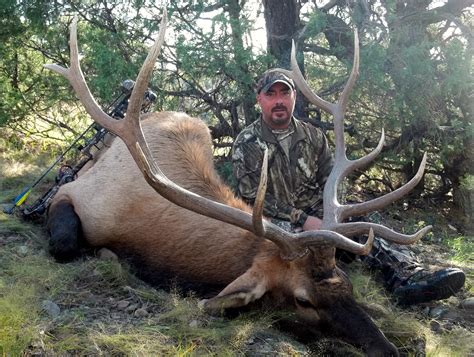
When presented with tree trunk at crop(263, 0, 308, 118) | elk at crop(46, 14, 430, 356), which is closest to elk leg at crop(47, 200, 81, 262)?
elk at crop(46, 14, 430, 356)

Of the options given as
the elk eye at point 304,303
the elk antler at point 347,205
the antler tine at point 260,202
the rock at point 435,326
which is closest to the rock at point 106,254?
the antler tine at point 260,202

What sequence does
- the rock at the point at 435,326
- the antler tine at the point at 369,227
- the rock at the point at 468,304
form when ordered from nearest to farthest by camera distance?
the antler tine at the point at 369,227, the rock at the point at 435,326, the rock at the point at 468,304

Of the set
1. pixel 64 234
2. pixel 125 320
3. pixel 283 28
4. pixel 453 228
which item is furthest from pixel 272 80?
pixel 453 228

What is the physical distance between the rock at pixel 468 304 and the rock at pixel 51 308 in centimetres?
278

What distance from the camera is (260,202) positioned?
9.04 ft

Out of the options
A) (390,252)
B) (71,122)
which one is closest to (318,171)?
(390,252)

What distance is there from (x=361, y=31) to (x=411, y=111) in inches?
39.6

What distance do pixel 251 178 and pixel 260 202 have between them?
A: 1772 millimetres

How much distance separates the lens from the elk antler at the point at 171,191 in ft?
9.50

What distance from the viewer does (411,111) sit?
5.70m

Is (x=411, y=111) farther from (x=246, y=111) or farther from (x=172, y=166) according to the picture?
(x=172, y=166)

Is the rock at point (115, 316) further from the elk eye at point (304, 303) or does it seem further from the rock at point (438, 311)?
the rock at point (438, 311)

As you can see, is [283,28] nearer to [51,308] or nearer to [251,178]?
[251,178]

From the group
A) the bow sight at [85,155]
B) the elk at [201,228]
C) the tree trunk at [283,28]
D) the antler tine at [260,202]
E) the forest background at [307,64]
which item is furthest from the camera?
the tree trunk at [283,28]
